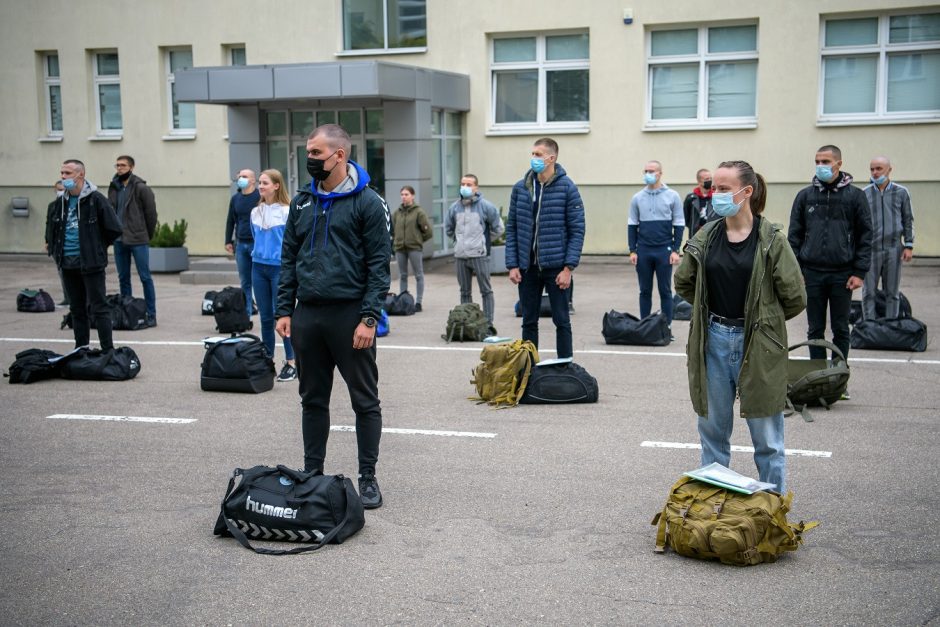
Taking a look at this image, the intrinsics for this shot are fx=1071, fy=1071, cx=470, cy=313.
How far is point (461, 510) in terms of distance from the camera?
6223 mm

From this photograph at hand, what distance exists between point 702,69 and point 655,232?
1041cm

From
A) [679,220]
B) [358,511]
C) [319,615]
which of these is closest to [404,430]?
[358,511]

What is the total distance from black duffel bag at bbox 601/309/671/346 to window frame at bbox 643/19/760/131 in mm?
10433

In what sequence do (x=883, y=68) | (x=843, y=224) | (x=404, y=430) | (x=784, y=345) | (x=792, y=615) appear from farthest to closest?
(x=883, y=68), (x=843, y=224), (x=404, y=430), (x=784, y=345), (x=792, y=615)

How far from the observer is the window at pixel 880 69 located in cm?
2064

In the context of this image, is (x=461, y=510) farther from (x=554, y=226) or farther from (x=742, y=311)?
(x=554, y=226)

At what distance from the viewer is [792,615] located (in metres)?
4.66

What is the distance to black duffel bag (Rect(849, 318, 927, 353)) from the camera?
11477 mm

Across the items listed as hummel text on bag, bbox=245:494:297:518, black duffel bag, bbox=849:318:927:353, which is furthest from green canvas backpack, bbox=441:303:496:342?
hummel text on bag, bbox=245:494:297:518

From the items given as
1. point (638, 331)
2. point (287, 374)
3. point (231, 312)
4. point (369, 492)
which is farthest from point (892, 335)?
point (231, 312)

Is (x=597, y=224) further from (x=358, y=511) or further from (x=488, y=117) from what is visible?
(x=358, y=511)

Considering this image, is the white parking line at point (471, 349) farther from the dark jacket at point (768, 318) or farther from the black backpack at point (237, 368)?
the dark jacket at point (768, 318)

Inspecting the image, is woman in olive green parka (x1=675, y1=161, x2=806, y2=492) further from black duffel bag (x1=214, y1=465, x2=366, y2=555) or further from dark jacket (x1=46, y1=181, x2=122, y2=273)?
dark jacket (x1=46, y1=181, x2=122, y2=273)

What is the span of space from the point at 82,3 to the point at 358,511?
75.5 ft
